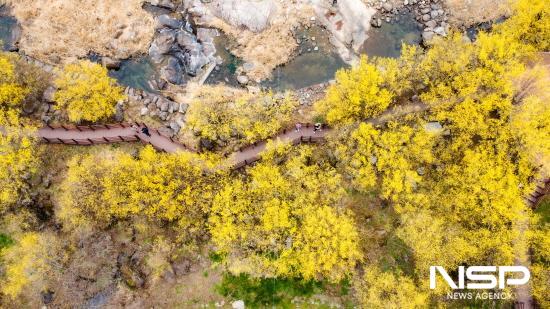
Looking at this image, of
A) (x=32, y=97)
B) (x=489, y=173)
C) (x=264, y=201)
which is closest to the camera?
(x=489, y=173)

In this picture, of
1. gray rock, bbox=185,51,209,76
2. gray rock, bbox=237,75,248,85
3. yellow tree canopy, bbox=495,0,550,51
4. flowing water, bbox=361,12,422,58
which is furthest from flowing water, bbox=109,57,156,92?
yellow tree canopy, bbox=495,0,550,51

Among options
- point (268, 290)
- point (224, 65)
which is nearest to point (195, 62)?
point (224, 65)

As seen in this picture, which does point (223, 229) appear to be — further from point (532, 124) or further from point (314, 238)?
point (532, 124)

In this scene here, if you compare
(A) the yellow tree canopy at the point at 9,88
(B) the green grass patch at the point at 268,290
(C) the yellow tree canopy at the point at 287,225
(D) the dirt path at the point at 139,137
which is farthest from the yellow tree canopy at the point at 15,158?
(B) the green grass patch at the point at 268,290

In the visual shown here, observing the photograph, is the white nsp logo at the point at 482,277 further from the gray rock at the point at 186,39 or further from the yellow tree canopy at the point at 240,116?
the gray rock at the point at 186,39

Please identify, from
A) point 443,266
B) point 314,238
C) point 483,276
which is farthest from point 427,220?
point 314,238

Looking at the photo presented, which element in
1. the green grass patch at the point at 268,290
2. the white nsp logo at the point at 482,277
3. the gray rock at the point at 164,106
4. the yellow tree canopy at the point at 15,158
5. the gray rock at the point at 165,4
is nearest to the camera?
the white nsp logo at the point at 482,277
